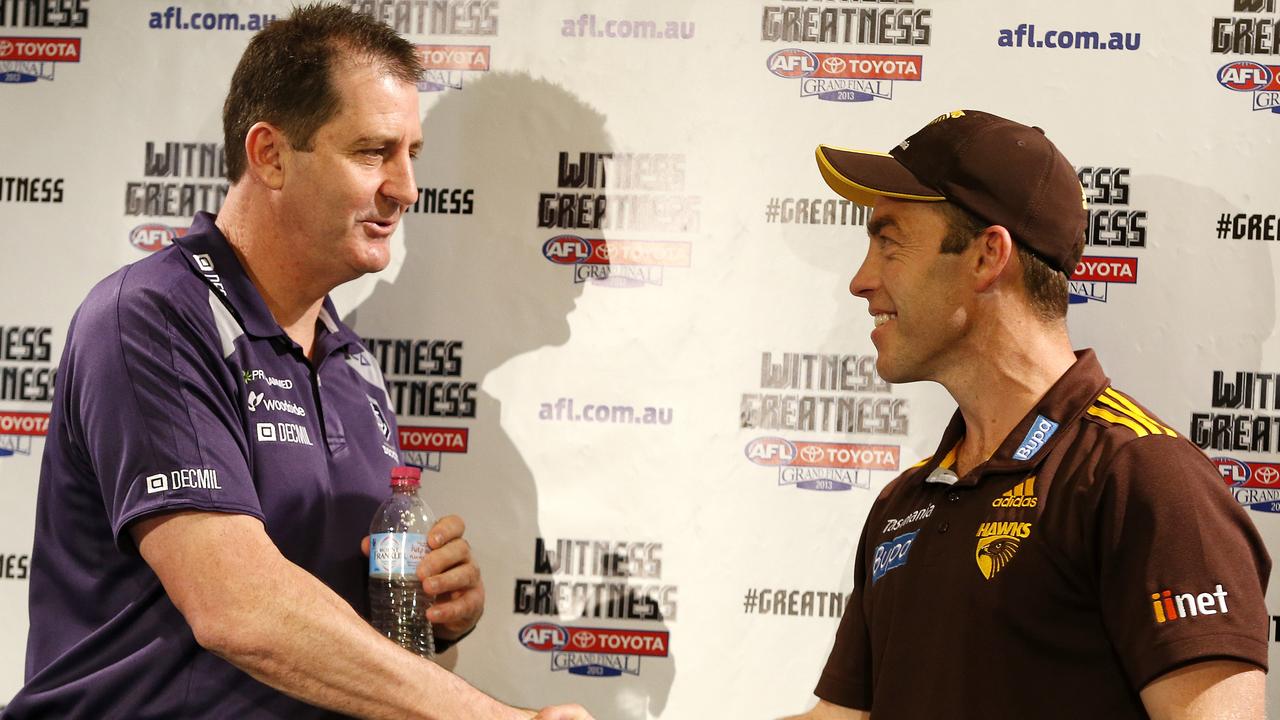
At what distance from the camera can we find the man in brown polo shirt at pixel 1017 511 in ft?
5.15

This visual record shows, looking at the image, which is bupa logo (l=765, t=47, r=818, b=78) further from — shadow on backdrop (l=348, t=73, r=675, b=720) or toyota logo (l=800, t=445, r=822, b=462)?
toyota logo (l=800, t=445, r=822, b=462)

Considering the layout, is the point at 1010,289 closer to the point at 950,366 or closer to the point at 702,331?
the point at 950,366

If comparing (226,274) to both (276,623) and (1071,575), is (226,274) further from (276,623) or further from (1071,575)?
(1071,575)

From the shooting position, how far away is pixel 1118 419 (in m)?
1.78

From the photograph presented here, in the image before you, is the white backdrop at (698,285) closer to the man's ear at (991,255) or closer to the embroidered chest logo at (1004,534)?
the man's ear at (991,255)

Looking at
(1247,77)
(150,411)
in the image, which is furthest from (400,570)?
(1247,77)

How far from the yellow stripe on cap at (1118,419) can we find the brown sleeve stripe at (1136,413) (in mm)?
12

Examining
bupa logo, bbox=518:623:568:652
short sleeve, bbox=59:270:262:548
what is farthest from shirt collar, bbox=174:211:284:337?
bupa logo, bbox=518:623:568:652

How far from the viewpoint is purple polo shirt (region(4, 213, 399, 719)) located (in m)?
1.73

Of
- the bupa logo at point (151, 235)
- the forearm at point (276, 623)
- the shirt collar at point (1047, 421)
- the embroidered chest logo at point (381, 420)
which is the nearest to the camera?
the forearm at point (276, 623)

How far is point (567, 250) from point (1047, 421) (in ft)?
4.13

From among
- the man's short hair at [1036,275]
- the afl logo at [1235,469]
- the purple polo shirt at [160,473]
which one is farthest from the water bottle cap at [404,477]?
the afl logo at [1235,469]

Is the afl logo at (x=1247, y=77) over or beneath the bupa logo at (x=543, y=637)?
over

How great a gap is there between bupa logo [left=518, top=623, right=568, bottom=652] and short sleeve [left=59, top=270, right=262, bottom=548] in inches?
40.4
